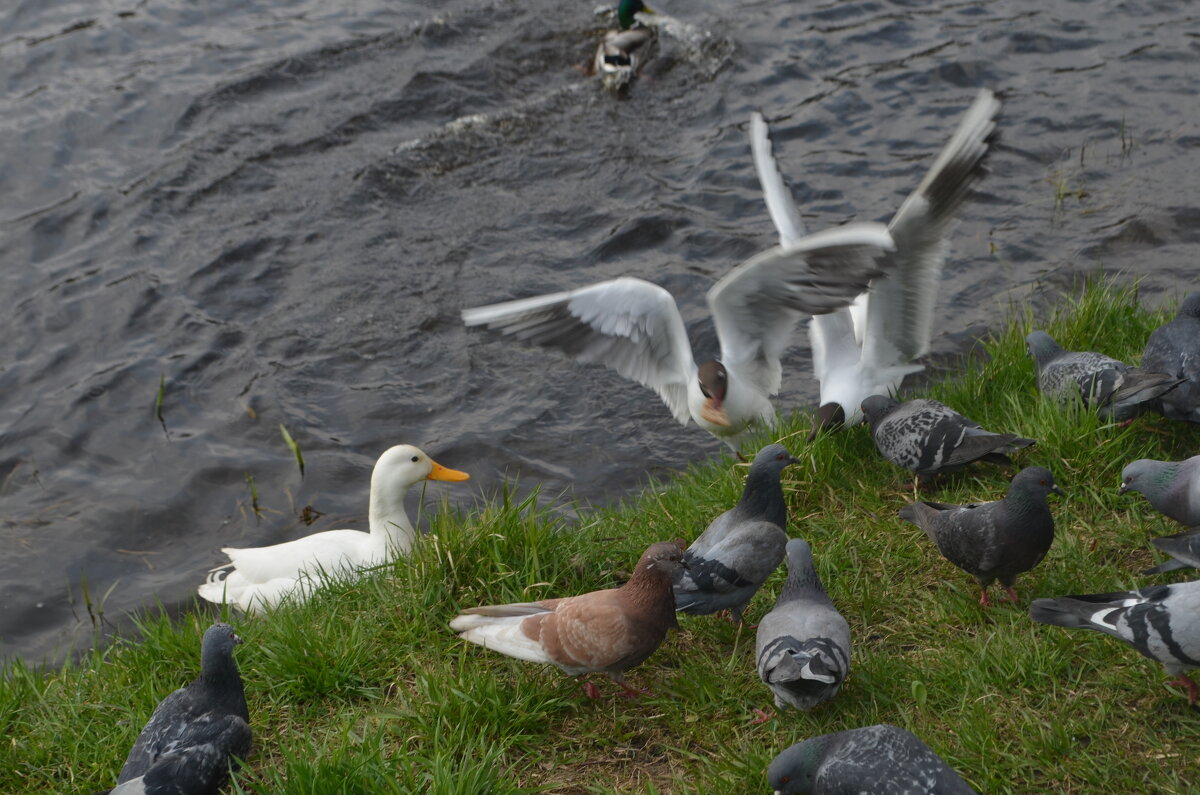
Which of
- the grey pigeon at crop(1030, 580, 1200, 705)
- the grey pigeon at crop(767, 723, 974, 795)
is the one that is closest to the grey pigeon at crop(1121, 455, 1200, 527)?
the grey pigeon at crop(1030, 580, 1200, 705)

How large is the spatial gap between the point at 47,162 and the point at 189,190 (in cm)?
146

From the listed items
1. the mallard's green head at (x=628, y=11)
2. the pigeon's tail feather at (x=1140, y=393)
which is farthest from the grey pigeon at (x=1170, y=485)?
the mallard's green head at (x=628, y=11)

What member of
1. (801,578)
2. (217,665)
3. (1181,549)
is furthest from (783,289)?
(217,665)

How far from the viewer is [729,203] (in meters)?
9.08

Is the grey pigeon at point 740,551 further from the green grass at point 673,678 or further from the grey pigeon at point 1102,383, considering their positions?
the grey pigeon at point 1102,383

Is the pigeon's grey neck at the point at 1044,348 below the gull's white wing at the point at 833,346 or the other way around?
the other way around

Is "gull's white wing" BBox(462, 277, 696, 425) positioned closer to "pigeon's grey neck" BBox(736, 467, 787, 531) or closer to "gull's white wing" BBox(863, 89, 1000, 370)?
"gull's white wing" BBox(863, 89, 1000, 370)

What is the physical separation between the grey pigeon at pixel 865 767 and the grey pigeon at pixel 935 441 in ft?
5.42

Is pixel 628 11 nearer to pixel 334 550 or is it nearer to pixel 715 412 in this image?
pixel 715 412

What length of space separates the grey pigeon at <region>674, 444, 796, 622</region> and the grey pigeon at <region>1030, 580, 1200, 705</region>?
898 millimetres

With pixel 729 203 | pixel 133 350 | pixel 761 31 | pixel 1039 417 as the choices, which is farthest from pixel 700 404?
pixel 761 31

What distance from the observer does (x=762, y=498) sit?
4.03m

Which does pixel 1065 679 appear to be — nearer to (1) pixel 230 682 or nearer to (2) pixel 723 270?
(1) pixel 230 682

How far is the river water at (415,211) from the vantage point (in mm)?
6973
